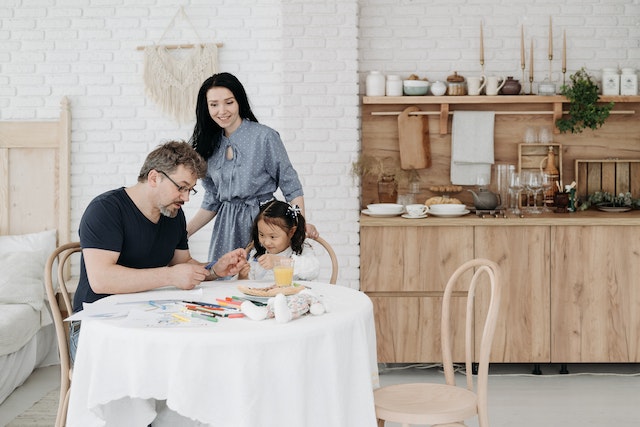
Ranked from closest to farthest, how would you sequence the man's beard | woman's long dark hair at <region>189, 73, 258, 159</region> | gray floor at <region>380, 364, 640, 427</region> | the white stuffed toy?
the white stuffed toy → the man's beard → woman's long dark hair at <region>189, 73, 258, 159</region> → gray floor at <region>380, 364, 640, 427</region>

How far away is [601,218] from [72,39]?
132 inches

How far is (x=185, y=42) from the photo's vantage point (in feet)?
15.6

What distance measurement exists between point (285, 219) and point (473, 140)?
1.98 meters

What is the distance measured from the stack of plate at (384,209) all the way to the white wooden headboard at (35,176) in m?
1.90

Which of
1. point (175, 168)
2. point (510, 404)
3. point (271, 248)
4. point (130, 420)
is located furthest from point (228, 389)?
point (510, 404)

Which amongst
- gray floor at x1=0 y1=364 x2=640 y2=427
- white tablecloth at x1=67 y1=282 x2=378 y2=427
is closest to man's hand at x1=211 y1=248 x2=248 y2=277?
white tablecloth at x1=67 y1=282 x2=378 y2=427

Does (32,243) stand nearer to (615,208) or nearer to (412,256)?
(412,256)

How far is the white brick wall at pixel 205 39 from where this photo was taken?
4691 millimetres

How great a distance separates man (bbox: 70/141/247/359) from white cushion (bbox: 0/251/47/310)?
173cm

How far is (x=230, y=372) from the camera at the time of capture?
1938 mm

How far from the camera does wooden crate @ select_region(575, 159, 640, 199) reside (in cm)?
468

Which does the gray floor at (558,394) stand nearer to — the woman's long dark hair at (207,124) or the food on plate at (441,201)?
the food on plate at (441,201)

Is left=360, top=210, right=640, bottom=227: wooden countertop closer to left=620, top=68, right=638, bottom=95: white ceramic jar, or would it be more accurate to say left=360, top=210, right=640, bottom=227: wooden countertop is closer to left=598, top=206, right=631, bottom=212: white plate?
left=598, top=206, right=631, bottom=212: white plate

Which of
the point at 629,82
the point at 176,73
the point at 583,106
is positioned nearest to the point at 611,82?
the point at 629,82
